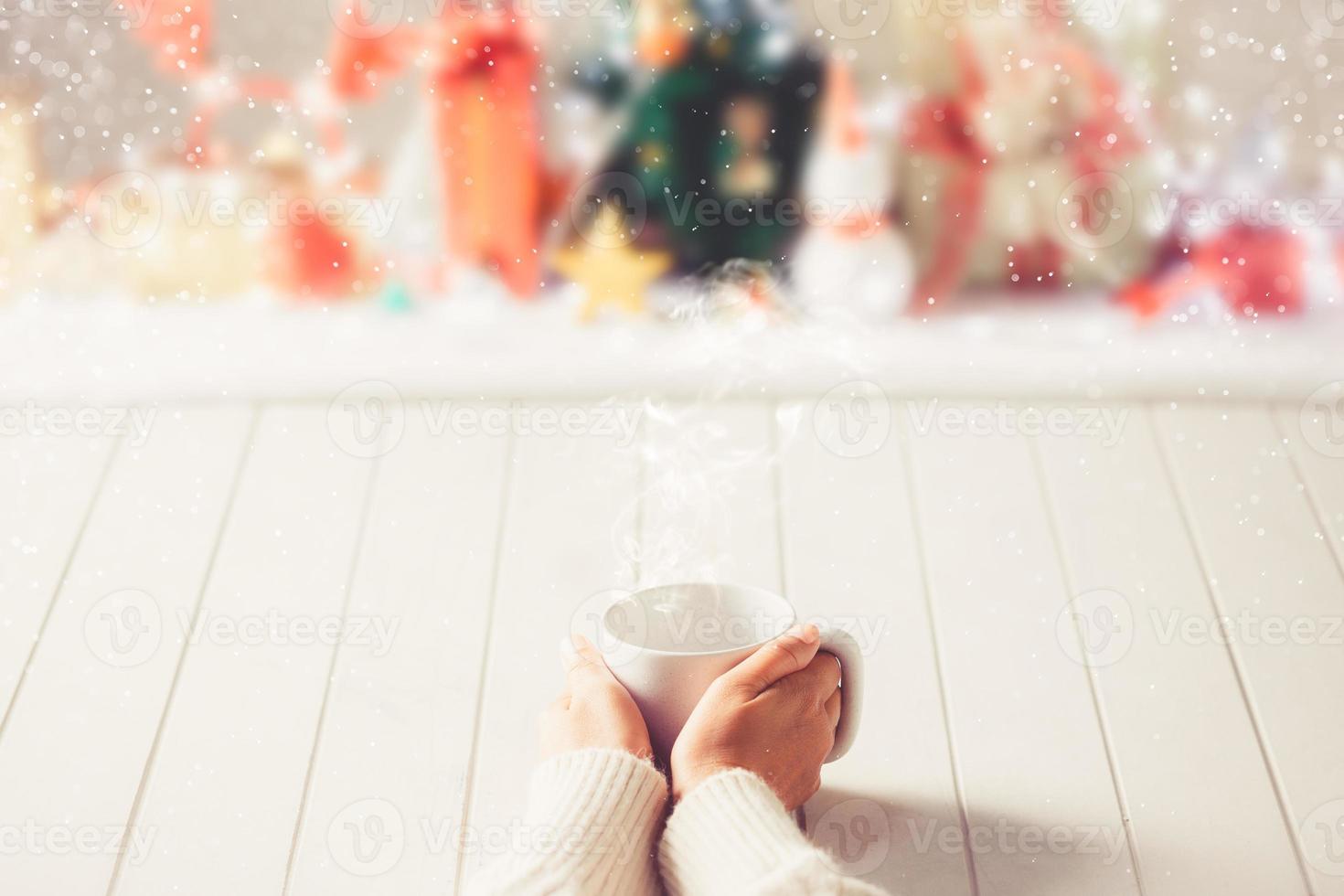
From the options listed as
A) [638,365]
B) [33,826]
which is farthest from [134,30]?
[33,826]

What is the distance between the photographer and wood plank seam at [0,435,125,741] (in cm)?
107

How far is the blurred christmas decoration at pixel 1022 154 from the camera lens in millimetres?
1621

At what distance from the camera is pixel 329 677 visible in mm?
1084

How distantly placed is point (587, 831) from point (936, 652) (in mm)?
412

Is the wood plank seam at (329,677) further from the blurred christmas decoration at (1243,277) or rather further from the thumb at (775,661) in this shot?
the blurred christmas decoration at (1243,277)

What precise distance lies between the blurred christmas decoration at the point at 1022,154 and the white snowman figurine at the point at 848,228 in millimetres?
60

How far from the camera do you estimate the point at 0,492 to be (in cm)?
133

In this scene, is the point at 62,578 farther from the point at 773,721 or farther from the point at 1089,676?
the point at 1089,676

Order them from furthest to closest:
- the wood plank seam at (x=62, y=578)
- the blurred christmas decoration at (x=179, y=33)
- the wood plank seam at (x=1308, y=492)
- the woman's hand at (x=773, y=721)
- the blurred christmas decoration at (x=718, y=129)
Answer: the blurred christmas decoration at (x=179, y=33) < the blurred christmas decoration at (x=718, y=129) < the wood plank seam at (x=1308, y=492) < the wood plank seam at (x=62, y=578) < the woman's hand at (x=773, y=721)

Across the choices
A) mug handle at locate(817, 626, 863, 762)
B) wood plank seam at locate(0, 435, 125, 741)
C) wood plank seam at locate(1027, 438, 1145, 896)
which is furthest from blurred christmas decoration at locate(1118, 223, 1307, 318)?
wood plank seam at locate(0, 435, 125, 741)

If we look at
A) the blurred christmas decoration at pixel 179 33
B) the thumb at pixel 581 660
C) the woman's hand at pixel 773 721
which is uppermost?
the blurred christmas decoration at pixel 179 33

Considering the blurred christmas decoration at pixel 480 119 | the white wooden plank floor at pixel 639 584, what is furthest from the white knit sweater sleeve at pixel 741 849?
the blurred christmas decoration at pixel 480 119

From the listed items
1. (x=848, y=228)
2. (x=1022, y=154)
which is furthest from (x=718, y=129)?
(x=1022, y=154)

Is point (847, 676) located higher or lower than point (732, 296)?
lower
